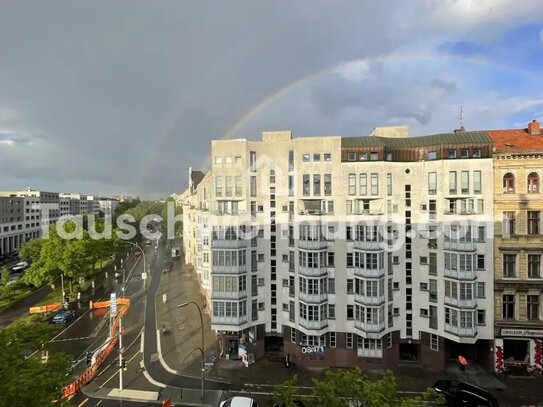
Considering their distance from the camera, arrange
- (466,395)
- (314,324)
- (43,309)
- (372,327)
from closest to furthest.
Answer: (466,395) → (372,327) → (314,324) → (43,309)

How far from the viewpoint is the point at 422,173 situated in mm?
34844

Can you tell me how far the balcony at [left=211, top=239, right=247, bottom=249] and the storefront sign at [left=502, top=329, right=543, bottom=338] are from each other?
30087 mm

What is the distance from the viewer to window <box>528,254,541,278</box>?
108 ft

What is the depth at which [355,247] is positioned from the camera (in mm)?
35000

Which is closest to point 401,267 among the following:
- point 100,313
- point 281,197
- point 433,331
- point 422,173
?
point 433,331

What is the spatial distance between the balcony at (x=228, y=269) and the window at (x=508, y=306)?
94.9ft

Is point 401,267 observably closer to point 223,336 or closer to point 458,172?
point 458,172

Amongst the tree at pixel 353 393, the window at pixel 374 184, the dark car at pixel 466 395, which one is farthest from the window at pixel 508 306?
the tree at pixel 353 393

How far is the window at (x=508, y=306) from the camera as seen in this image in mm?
33438

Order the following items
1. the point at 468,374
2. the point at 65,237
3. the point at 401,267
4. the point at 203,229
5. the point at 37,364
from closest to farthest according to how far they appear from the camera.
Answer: the point at 37,364 → the point at 468,374 → the point at 401,267 → the point at 203,229 → the point at 65,237

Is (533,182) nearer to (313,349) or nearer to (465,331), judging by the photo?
(465,331)

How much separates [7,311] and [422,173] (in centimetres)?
6642

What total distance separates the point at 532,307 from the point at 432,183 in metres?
17.0

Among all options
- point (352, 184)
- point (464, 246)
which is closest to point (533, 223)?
point (464, 246)
